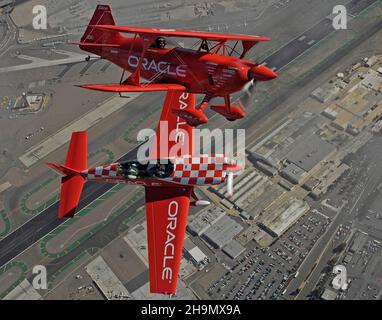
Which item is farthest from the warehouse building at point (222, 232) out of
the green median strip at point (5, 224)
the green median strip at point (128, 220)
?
the green median strip at point (5, 224)

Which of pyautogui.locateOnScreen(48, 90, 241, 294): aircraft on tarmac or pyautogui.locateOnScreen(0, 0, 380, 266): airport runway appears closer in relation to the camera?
pyautogui.locateOnScreen(48, 90, 241, 294): aircraft on tarmac

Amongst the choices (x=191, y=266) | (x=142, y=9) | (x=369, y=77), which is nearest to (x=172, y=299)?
(x=191, y=266)

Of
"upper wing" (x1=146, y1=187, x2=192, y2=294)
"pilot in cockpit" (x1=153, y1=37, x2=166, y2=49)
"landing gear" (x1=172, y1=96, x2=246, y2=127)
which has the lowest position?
"upper wing" (x1=146, y1=187, x2=192, y2=294)

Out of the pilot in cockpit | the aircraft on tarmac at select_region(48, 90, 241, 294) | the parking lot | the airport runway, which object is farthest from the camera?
the airport runway

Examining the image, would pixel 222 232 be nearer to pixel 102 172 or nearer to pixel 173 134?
pixel 173 134

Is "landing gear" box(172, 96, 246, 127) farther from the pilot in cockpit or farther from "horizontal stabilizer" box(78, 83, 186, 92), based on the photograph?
the pilot in cockpit

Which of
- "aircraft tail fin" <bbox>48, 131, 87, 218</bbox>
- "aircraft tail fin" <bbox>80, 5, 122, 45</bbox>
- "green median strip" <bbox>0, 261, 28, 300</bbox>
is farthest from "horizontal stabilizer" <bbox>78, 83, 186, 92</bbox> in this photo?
"green median strip" <bbox>0, 261, 28, 300</bbox>

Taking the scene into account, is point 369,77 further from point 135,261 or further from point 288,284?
point 135,261

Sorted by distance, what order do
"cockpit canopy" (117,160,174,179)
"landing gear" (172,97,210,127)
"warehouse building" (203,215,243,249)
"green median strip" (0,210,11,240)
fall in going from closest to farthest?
"landing gear" (172,97,210,127), "cockpit canopy" (117,160,174,179), "warehouse building" (203,215,243,249), "green median strip" (0,210,11,240)
